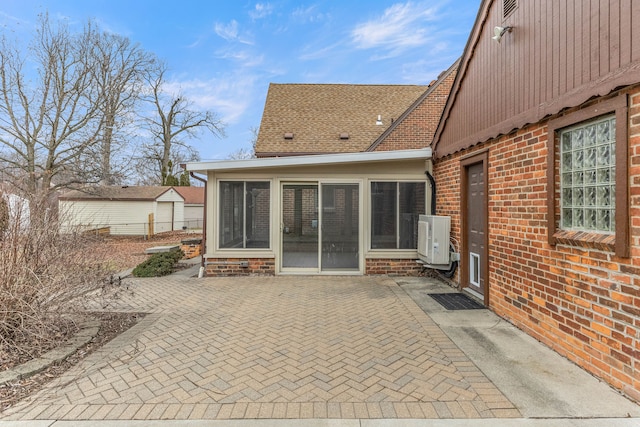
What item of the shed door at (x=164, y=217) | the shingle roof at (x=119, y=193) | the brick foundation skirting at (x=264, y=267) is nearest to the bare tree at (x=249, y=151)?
the shed door at (x=164, y=217)

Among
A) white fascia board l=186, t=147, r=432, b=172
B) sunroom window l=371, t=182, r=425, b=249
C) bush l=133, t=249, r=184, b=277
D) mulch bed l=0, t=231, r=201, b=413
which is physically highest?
white fascia board l=186, t=147, r=432, b=172

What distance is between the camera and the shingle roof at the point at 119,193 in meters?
19.4

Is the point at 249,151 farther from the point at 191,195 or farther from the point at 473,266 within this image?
the point at 473,266

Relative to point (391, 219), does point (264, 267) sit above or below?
below

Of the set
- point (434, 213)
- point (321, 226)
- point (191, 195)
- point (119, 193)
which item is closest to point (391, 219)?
point (434, 213)

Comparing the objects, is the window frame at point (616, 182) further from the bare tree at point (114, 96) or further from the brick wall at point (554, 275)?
the bare tree at point (114, 96)

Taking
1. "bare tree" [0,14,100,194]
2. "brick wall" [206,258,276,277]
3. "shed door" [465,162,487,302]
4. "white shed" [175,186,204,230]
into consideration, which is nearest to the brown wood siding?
"shed door" [465,162,487,302]

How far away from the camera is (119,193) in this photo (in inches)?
856

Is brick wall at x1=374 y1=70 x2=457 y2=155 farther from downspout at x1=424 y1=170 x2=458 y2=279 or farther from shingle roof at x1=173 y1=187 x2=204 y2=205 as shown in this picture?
A: shingle roof at x1=173 y1=187 x2=204 y2=205

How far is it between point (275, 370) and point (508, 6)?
5519 mm

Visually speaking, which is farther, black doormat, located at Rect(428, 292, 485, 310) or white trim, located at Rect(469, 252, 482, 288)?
white trim, located at Rect(469, 252, 482, 288)

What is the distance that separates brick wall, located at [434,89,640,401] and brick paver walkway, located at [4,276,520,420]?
1.04 m

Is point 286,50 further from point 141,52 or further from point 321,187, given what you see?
point 321,187

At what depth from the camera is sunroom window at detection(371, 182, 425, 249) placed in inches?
289
